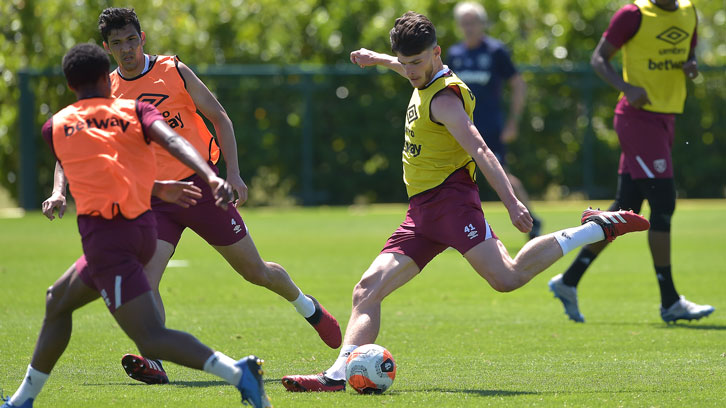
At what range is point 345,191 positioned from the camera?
22.8m

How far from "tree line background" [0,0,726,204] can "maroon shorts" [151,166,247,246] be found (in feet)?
48.8

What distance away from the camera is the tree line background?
2220 centimetres

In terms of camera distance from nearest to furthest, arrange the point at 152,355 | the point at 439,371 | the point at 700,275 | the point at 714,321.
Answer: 1. the point at 152,355
2. the point at 439,371
3. the point at 714,321
4. the point at 700,275

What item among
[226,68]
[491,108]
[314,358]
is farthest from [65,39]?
[314,358]

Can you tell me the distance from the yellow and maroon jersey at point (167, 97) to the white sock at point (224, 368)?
195cm

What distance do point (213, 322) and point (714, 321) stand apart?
397cm

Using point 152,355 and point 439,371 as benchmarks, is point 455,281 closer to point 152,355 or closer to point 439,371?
point 439,371

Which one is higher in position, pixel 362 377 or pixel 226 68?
pixel 362 377

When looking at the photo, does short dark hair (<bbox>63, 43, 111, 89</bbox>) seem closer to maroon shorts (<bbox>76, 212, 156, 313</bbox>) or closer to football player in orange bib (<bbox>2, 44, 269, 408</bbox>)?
football player in orange bib (<bbox>2, 44, 269, 408</bbox>)

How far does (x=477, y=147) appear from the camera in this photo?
6293mm

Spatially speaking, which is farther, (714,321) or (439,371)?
(714,321)

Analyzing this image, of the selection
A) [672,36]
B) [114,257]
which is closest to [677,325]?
[672,36]

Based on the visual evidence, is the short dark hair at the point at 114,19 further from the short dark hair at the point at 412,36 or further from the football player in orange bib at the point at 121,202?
A: the short dark hair at the point at 412,36

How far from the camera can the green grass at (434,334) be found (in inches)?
242
